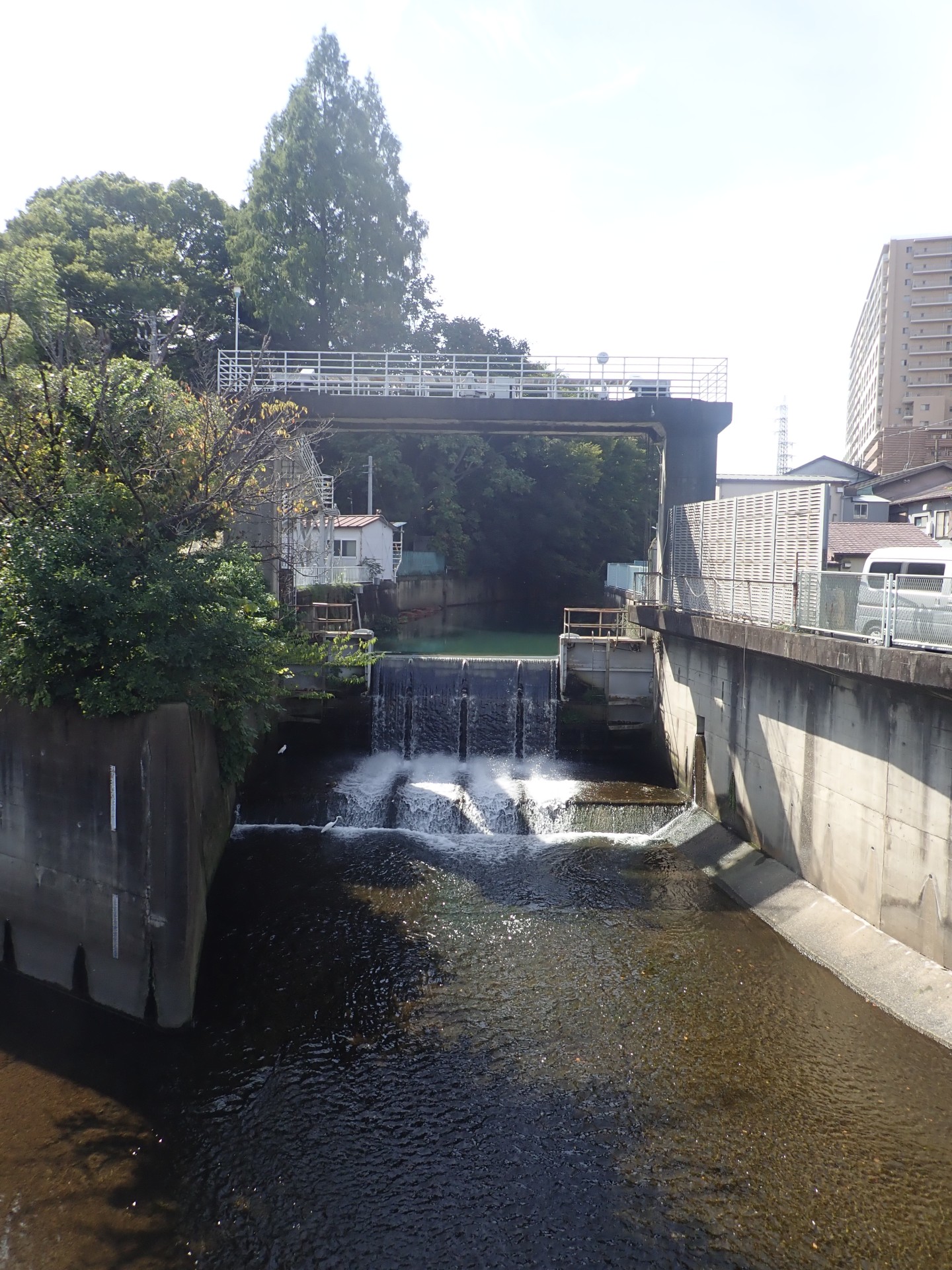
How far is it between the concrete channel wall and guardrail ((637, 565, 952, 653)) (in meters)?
0.37

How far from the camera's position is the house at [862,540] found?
27625 millimetres

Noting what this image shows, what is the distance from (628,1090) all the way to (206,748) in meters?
8.41

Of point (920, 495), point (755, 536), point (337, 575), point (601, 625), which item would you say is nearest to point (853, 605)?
point (755, 536)

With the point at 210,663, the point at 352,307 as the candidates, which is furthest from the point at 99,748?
the point at 352,307

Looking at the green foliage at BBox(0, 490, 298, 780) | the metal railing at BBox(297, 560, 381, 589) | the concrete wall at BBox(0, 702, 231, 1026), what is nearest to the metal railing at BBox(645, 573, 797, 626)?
the green foliage at BBox(0, 490, 298, 780)

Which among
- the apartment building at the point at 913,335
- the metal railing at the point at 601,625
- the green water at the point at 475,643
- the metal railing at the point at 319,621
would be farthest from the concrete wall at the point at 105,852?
the apartment building at the point at 913,335

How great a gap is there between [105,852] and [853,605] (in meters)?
11.6

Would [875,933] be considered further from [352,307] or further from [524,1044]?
[352,307]

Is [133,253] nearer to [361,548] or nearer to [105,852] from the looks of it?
[361,548]

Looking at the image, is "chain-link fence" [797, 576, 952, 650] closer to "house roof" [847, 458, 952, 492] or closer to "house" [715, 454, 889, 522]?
"house" [715, 454, 889, 522]

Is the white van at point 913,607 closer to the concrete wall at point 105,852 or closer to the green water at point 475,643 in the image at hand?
the concrete wall at point 105,852

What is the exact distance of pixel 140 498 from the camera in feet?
39.8

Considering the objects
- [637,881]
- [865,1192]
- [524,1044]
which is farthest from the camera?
[637,881]

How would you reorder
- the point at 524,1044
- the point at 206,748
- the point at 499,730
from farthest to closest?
the point at 499,730 < the point at 206,748 < the point at 524,1044
